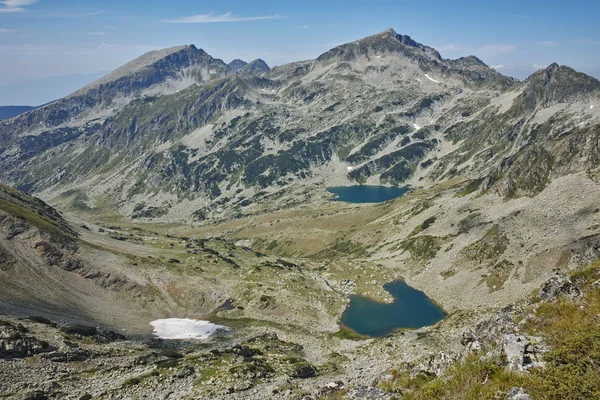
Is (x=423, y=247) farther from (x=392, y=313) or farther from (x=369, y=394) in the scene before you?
(x=369, y=394)

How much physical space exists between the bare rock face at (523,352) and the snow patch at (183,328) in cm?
8428

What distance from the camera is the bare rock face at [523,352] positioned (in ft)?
65.7

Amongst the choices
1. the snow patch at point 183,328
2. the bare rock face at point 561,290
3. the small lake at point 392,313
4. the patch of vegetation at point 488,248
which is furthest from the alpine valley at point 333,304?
the small lake at point 392,313

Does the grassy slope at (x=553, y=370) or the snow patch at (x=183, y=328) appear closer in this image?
the grassy slope at (x=553, y=370)

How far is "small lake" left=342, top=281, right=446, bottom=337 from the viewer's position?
113625 mm

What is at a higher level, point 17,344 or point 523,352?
point 523,352

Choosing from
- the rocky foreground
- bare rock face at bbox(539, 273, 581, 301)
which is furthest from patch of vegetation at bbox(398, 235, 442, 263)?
bare rock face at bbox(539, 273, 581, 301)

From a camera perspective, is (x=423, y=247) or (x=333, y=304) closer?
(x=333, y=304)

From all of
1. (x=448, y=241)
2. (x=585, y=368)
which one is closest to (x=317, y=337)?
(x=448, y=241)

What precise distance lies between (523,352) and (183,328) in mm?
94413

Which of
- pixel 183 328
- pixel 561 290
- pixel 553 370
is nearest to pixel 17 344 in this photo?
pixel 183 328

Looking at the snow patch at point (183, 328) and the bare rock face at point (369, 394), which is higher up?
the bare rock face at point (369, 394)

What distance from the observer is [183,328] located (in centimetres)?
10200

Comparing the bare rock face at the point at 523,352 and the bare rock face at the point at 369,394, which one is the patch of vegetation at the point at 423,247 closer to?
the bare rock face at the point at 369,394
